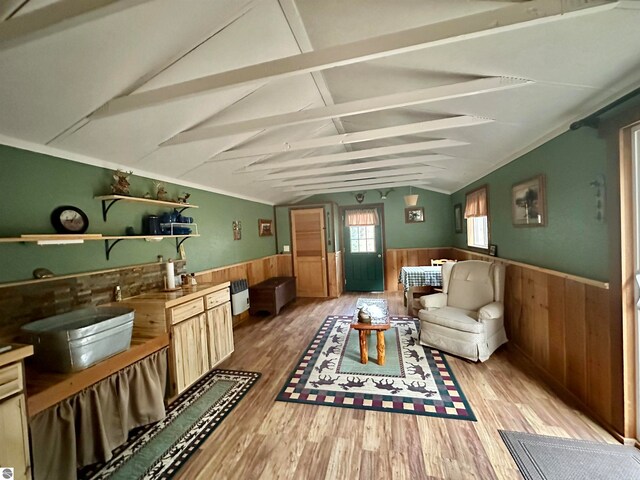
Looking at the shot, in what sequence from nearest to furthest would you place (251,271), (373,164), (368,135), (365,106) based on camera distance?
(365,106) → (368,135) → (373,164) → (251,271)

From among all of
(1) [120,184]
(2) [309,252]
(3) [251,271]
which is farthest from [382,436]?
(2) [309,252]

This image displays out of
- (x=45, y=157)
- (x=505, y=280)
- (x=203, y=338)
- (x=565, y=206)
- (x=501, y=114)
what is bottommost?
(x=203, y=338)

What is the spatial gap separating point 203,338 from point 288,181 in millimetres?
2907

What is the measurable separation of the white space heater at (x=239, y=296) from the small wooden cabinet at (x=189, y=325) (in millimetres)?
1044

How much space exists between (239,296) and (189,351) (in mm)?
1755

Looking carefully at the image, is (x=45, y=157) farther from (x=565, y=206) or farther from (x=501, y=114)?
(x=565, y=206)

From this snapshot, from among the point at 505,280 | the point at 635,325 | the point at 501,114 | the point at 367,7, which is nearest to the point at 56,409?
the point at 367,7

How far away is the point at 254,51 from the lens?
5.40ft

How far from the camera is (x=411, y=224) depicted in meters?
6.06

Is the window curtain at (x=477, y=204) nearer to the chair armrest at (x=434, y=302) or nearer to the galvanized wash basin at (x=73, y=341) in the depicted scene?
the chair armrest at (x=434, y=302)

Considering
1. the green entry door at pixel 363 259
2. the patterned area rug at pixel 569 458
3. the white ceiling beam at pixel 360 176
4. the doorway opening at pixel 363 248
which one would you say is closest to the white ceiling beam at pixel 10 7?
the patterned area rug at pixel 569 458

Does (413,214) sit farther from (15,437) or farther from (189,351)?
(15,437)

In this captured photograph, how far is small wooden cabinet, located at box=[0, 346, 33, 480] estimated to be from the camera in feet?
3.88

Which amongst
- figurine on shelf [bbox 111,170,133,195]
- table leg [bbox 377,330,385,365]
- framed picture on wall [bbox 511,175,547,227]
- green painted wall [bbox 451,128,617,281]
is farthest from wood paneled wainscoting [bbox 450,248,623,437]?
figurine on shelf [bbox 111,170,133,195]
